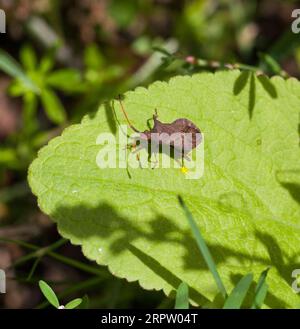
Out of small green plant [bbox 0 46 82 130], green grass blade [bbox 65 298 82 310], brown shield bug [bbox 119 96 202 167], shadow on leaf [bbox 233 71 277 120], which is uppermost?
small green plant [bbox 0 46 82 130]

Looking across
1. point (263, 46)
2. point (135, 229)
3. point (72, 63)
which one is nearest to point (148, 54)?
point (72, 63)

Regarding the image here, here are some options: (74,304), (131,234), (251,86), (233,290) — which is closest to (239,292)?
(233,290)

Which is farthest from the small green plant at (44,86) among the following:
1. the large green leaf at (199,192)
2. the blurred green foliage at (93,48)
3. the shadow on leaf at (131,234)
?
the shadow on leaf at (131,234)

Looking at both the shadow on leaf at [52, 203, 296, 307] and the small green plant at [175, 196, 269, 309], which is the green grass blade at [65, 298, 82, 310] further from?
the small green plant at [175, 196, 269, 309]

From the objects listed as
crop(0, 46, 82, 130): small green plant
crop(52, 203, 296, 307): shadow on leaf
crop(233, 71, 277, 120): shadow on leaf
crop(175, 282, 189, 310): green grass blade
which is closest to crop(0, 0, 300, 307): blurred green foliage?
crop(0, 46, 82, 130): small green plant

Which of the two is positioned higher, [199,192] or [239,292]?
[199,192]

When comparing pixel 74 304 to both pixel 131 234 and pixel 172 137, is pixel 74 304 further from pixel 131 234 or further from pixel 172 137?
pixel 172 137
